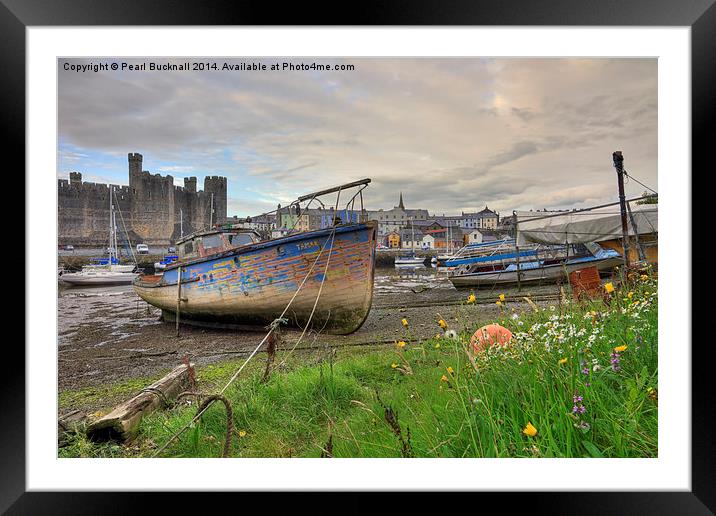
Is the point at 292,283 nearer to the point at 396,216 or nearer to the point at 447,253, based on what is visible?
the point at 396,216

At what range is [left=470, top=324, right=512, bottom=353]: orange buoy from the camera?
1.92 meters

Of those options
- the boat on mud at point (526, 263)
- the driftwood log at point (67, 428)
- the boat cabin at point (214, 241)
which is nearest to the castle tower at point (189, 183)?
the boat cabin at point (214, 241)

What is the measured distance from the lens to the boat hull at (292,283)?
390 centimetres

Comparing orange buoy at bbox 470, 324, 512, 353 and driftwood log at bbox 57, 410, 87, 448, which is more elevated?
orange buoy at bbox 470, 324, 512, 353

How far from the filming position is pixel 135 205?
2.85 meters

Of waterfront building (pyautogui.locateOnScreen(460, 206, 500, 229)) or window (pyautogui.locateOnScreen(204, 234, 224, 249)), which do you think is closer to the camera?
waterfront building (pyautogui.locateOnScreen(460, 206, 500, 229))

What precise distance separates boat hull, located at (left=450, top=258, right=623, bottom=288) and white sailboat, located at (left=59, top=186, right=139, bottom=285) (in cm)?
311

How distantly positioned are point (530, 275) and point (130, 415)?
3.33 m

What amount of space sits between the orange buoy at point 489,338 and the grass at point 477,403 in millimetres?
50

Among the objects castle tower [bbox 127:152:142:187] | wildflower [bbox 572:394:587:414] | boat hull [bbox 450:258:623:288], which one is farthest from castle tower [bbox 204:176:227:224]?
wildflower [bbox 572:394:587:414]

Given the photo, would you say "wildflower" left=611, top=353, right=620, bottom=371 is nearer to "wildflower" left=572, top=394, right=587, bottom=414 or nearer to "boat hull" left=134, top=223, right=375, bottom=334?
"wildflower" left=572, top=394, right=587, bottom=414

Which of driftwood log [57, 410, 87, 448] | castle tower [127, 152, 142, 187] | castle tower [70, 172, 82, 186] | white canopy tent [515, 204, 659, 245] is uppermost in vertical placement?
castle tower [127, 152, 142, 187]
